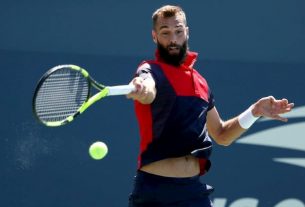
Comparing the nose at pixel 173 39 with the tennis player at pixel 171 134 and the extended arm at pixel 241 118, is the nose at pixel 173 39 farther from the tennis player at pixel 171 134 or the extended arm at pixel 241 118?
the extended arm at pixel 241 118

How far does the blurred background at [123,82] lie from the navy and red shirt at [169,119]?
194cm

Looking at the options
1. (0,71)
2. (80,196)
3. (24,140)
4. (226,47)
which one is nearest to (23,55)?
(0,71)

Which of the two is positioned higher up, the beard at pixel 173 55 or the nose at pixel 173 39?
the nose at pixel 173 39

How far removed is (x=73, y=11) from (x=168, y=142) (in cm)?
226

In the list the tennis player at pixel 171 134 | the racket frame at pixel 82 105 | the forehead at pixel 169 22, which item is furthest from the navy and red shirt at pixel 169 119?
the racket frame at pixel 82 105

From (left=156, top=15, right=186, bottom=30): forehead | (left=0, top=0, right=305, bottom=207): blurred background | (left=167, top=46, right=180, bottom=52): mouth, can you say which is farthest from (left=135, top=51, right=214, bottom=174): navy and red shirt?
(left=0, top=0, right=305, bottom=207): blurred background

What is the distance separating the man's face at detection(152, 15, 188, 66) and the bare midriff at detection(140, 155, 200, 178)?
53 cm

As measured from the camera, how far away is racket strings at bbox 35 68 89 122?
12.0 feet

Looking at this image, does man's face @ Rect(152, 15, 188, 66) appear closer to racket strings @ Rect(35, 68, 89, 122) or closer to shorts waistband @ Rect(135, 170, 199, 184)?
racket strings @ Rect(35, 68, 89, 122)

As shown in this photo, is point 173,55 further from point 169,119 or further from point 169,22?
point 169,119

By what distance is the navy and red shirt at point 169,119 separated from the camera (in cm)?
385

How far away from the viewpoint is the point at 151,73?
385cm

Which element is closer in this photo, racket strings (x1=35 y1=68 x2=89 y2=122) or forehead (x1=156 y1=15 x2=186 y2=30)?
racket strings (x1=35 y1=68 x2=89 y2=122)

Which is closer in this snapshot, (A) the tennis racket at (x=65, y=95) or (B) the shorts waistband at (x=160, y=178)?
(A) the tennis racket at (x=65, y=95)
